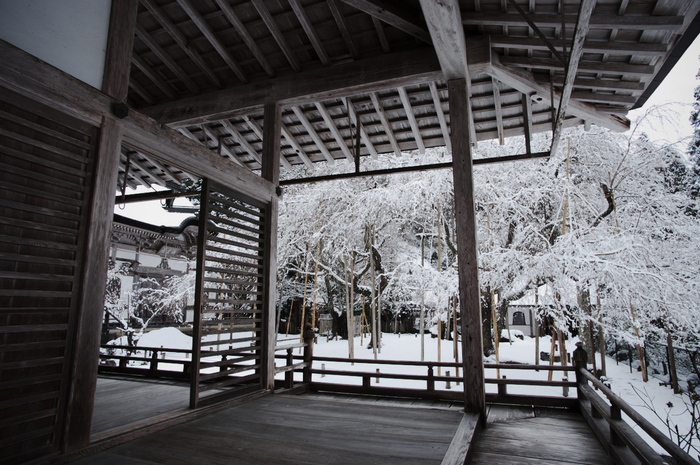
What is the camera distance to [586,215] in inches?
355

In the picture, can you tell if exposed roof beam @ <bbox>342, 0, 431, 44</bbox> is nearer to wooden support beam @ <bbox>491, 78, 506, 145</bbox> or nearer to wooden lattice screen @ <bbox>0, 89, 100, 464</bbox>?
wooden support beam @ <bbox>491, 78, 506, 145</bbox>

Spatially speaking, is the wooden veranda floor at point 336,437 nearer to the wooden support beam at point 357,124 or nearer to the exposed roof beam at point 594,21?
the wooden support beam at point 357,124

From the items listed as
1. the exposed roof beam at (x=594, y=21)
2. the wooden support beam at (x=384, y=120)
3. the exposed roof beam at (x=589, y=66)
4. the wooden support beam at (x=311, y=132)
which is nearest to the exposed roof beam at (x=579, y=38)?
the exposed roof beam at (x=594, y=21)

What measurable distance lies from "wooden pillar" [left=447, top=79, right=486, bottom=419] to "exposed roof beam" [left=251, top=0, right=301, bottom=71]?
171 centimetres

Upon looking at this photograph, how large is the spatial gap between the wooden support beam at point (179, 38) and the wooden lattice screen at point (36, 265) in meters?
2.01

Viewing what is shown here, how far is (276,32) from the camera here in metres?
3.92

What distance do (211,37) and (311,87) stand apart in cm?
111

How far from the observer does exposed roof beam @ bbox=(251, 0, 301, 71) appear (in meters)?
3.69

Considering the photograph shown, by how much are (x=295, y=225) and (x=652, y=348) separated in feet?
35.8

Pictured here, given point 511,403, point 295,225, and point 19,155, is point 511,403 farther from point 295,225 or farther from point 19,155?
point 295,225

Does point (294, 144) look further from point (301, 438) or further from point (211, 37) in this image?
point (301, 438)

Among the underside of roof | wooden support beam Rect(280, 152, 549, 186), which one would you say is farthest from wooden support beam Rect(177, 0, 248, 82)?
wooden support beam Rect(280, 152, 549, 186)

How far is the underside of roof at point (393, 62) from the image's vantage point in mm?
3197

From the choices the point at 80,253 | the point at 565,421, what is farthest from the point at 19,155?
the point at 565,421
